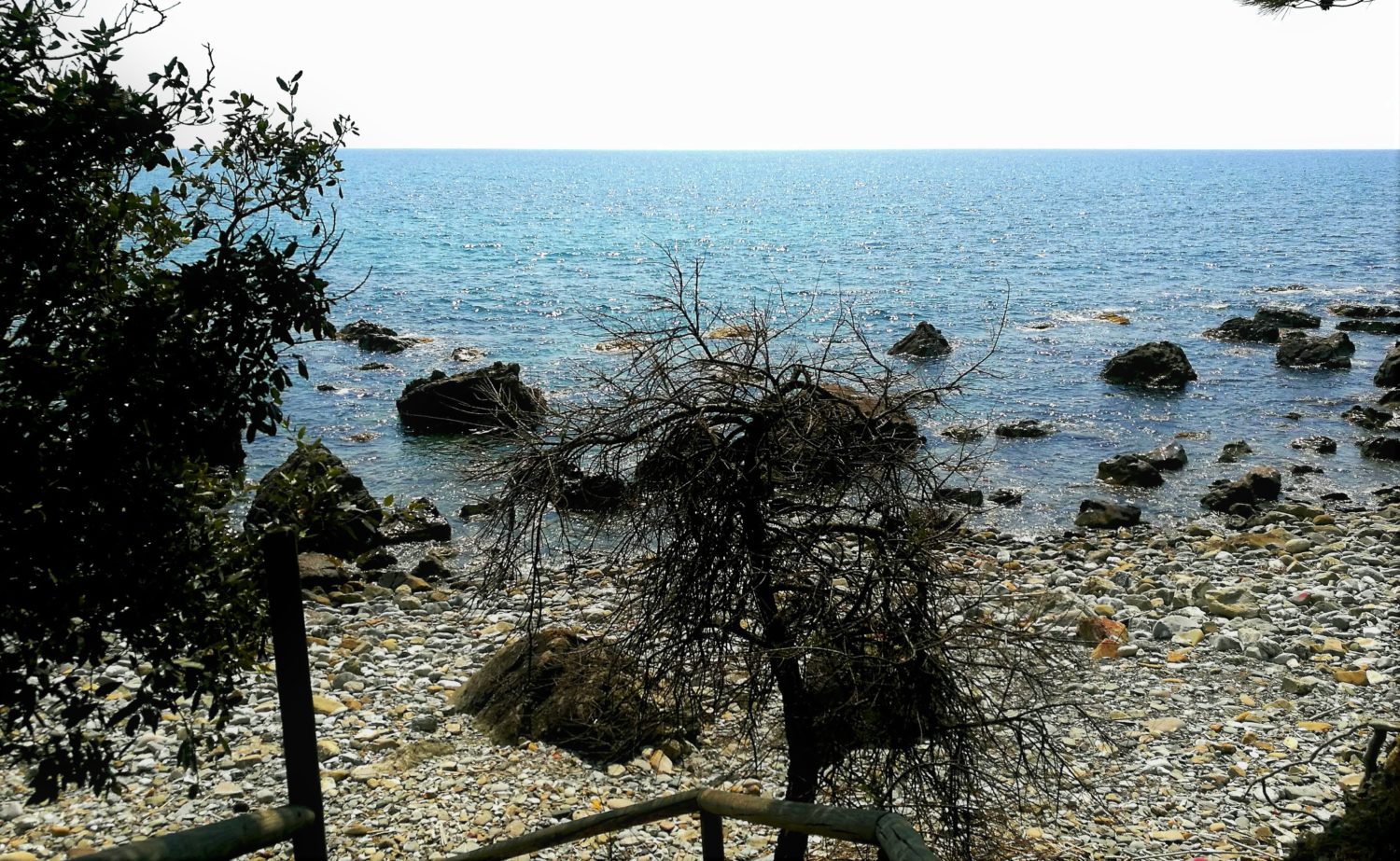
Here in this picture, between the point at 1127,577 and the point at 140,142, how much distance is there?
602 inches

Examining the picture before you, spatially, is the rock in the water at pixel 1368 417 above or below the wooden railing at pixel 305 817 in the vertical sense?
below

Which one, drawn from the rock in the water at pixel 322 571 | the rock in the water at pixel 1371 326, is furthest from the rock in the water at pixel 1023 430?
the rock in the water at pixel 1371 326

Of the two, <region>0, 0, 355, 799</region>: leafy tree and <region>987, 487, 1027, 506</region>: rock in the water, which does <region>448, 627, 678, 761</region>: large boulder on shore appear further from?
<region>987, 487, 1027, 506</region>: rock in the water

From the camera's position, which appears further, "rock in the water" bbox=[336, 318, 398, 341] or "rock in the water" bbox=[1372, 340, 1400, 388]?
"rock in the water" bbox=[336, 318, 398, 341]

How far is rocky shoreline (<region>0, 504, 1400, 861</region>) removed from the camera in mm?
8430

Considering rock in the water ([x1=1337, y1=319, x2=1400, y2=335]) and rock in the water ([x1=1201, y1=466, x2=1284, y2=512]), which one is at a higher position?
rock in the water ([x1=1337, y1=319, x2=1400, y2=335])

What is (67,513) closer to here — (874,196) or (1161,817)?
(1161,817)

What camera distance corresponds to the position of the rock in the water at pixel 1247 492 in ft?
69.7

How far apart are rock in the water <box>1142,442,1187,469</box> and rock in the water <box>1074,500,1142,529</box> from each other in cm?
400

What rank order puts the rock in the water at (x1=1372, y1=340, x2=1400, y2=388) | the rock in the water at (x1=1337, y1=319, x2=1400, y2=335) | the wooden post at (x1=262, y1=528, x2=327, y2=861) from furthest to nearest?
1. the rock in the water at (x1=1337, y1=319, x2=1400, y2=335)
2. the rock in the water at (x1=1372, y1=340, x2=1400, y2=388)
3. the wooden post at (x1=262, y1=528, x2=327, y2=861)

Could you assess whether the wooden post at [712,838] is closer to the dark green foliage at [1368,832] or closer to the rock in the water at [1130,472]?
the dark green foliage at [1368,832]

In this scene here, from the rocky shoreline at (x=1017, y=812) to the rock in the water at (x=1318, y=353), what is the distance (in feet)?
69.9

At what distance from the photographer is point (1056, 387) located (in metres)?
32.7

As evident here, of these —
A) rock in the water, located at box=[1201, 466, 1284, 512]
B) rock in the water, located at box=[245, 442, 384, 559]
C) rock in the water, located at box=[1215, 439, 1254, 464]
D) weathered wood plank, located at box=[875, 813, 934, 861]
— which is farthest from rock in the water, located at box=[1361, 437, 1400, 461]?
rock in the water, located at box=[245, 442, 384, 559]
